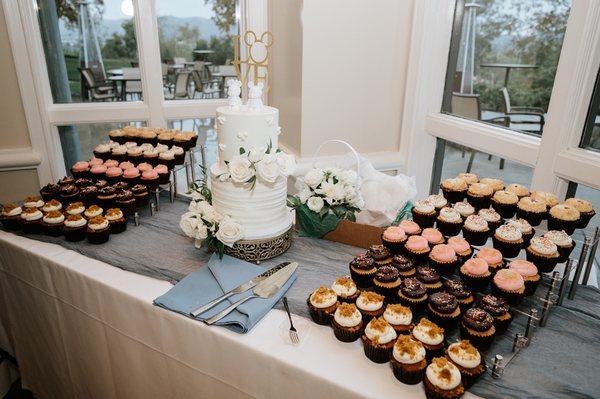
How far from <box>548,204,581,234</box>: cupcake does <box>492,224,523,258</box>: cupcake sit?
5.3 inches

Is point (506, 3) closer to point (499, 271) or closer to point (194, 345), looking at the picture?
point (499, 271)

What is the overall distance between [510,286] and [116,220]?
4.53ft

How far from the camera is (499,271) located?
1101 millimetres

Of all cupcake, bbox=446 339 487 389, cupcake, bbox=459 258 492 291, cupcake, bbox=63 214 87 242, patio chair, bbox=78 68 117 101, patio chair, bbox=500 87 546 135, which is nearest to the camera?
cupcake, bbox=446 339 487 389

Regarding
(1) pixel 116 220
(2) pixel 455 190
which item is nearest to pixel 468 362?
(2) pixel 455 190

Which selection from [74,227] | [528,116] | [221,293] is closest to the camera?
[221,293]

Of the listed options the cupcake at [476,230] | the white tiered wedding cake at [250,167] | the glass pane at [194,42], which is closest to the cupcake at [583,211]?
the cupcake at [476,230]

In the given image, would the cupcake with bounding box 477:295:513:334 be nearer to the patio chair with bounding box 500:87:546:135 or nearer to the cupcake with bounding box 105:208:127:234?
the patio chair with bounding box 500:87:546:135

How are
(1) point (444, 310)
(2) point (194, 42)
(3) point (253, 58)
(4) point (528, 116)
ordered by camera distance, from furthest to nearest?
1. (2) point (194, 42)
2. (3) point (253, 58)
3. (4) point (528, 116)
4. (1) point (444, 310)

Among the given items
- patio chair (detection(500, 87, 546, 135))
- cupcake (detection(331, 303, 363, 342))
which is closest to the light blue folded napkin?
cupcake (detection(331, 303, 363, 342))

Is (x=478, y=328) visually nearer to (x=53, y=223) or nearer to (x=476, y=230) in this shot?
(x=476, y=230)

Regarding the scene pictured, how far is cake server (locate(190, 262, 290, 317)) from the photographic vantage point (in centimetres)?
→ 114

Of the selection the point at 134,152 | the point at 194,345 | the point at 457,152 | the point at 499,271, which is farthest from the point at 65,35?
the point at 499,271

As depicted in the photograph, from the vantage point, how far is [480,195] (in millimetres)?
1358
